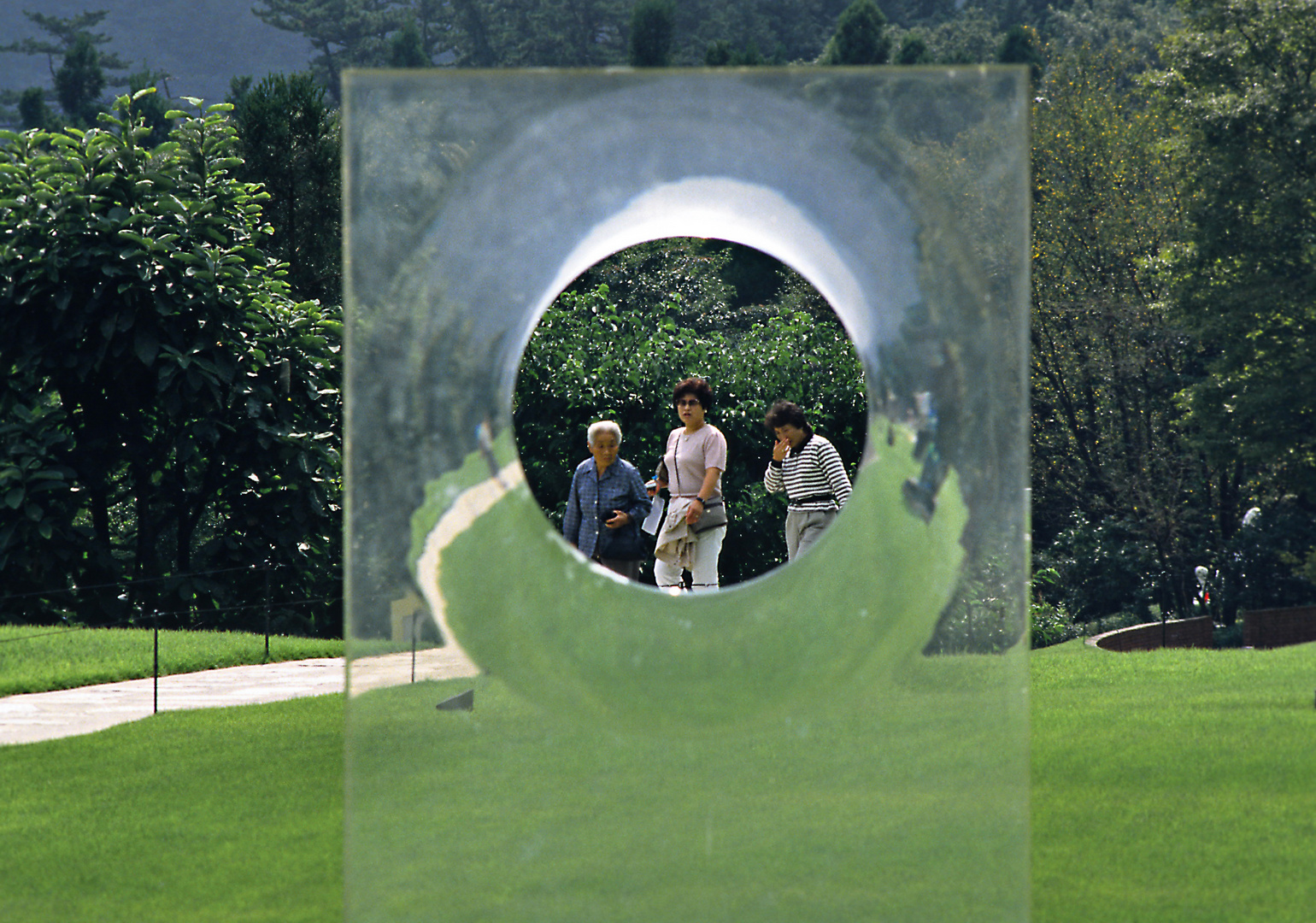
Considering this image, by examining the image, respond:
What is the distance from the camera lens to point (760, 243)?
13.8 ft

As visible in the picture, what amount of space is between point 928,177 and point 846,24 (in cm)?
2360

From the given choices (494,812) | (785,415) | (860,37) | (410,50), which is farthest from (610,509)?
(410,50)

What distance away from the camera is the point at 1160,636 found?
516 inches

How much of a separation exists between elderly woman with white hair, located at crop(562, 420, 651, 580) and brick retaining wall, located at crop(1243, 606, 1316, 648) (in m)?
5.97

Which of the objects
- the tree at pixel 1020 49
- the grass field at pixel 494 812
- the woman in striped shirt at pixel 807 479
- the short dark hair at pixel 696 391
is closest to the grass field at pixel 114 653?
the grass field at pixel 494 812

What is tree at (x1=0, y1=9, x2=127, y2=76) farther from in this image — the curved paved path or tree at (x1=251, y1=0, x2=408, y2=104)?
the curved paved path

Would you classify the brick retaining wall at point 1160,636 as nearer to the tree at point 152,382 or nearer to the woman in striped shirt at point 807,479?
the woman in striped shirt at point 807,479

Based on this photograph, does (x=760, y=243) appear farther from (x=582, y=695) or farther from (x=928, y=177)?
(x=582, y=695)

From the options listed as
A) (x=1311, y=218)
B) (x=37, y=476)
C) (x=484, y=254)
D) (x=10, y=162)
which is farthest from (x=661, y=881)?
(x=10, y=162)

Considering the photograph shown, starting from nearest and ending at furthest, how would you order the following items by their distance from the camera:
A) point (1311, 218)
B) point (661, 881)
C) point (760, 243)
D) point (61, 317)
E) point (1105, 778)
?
point (661, 881) < point (760, 243) < point (1105, 778) < point (1311, 218) < point (61, 317)

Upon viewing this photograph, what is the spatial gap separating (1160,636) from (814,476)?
304 inches

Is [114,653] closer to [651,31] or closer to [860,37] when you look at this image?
[651,31]

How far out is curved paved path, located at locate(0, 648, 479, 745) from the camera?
7355mm

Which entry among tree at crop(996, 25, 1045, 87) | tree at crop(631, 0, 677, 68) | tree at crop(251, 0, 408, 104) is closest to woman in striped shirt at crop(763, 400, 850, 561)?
tree at crop(996, 25, 1045, 87)
